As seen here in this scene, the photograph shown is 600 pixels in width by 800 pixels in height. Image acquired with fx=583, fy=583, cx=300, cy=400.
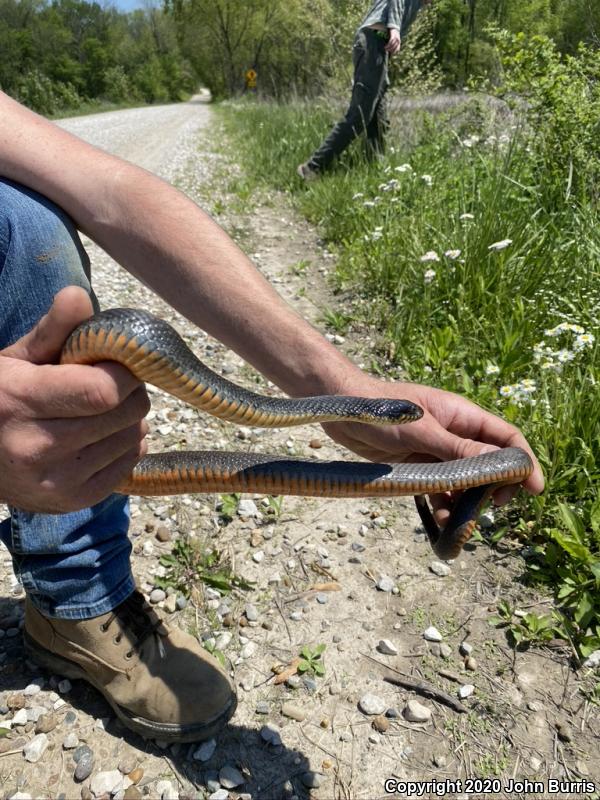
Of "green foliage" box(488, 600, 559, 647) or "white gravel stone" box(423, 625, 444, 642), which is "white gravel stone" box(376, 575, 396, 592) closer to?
"white gravel stone" box(423, 625, 444, 642)

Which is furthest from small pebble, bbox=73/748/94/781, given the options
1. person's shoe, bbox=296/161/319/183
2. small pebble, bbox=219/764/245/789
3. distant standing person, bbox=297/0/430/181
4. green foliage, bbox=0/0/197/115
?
green foliage, bbox=0/0/197/115

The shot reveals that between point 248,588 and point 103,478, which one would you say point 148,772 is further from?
point 103,478

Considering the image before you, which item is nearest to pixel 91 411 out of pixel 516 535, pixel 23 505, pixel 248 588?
pixel 23 505

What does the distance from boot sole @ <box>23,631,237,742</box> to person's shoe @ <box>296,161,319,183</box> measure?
8755 mm

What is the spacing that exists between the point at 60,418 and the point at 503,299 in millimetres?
3743

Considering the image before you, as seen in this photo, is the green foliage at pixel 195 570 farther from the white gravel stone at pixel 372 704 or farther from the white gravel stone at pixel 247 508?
the white gravel stone at pixel 372 704

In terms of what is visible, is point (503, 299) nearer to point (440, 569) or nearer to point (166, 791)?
point (440, 569)

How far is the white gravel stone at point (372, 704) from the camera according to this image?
2.31 m

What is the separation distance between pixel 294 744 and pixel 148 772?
0.54 m

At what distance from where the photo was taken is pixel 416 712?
229 centimetres

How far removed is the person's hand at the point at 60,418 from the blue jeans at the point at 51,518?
42 cm

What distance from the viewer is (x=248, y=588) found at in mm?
2873

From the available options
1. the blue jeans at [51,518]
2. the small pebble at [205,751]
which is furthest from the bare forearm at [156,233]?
the small pebble at [205,751]

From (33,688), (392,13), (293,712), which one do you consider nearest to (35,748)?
(33,688)
